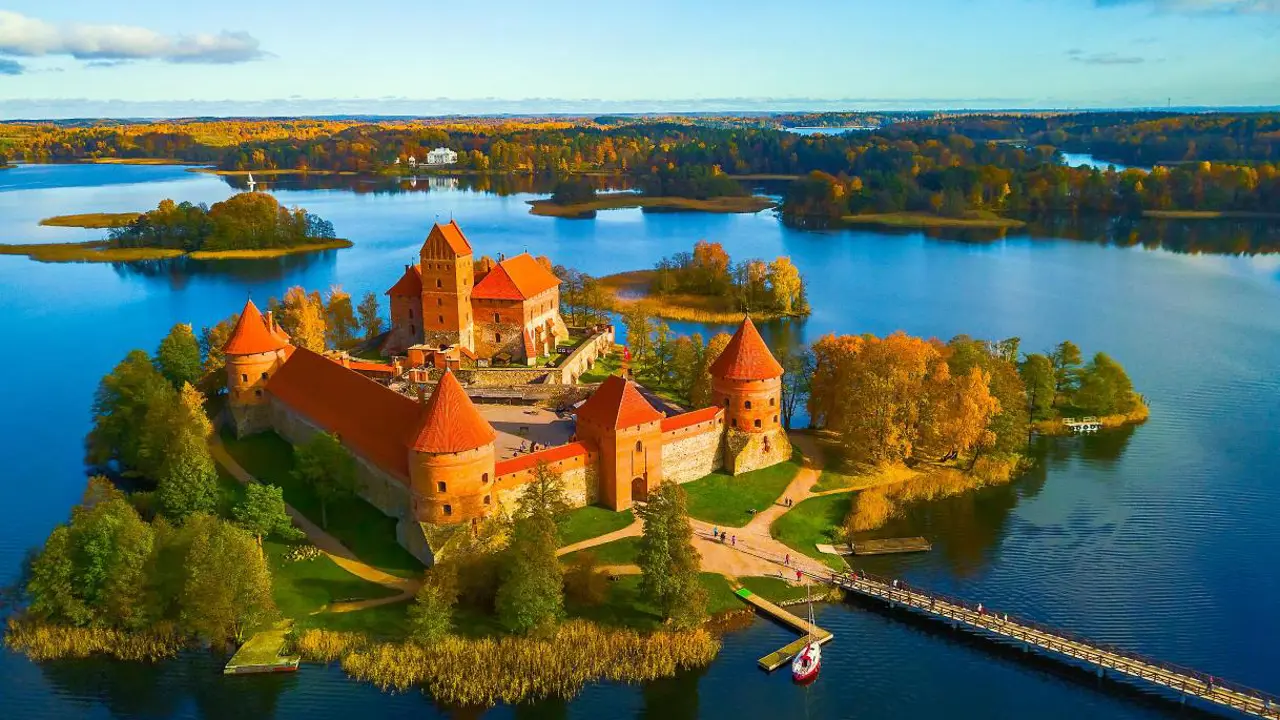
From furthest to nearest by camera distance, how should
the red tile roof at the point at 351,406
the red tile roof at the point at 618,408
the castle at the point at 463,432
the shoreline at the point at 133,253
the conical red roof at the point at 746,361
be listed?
the shoreline at the point at 133,253 < the conical red roof at the point at 746,361 < the red tile roof at the point at 618,408 < the red tile roof at the point at 351,406 < the castle at the point at 463,432

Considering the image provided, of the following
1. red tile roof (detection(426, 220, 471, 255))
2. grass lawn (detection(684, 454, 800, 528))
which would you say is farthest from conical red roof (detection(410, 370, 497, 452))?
red tile roof (detection(426, 220, 471, 255))

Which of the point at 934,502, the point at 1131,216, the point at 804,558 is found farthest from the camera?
the point at 1131,216

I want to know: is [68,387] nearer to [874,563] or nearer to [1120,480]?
[874,563]

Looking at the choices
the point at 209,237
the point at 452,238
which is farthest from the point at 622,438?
the point at 209,237

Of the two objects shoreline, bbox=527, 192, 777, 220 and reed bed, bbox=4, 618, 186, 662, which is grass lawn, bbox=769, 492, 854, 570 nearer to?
reed bed, bbox=4, 618, 186, 662

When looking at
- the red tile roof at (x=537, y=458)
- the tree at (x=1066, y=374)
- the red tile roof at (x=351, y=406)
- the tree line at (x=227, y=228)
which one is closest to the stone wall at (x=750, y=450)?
the red tile roof at (x=537, y=458)

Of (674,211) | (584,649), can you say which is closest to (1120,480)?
(584,649)

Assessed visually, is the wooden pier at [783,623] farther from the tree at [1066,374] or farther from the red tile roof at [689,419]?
the tree at [1066,374]
